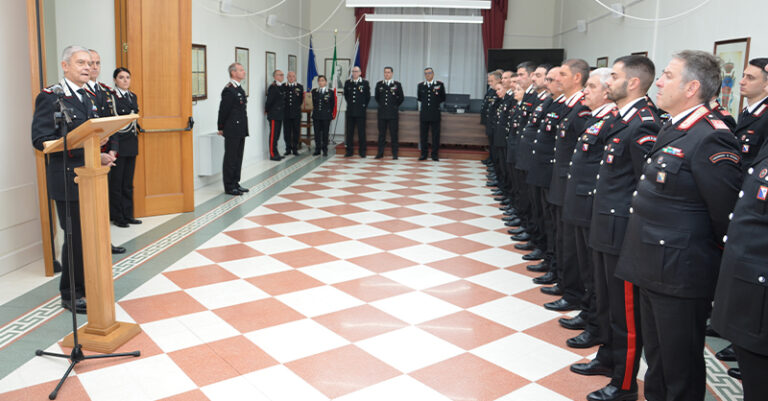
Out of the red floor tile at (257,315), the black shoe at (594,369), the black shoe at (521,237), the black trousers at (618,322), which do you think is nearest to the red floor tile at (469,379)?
the black shoe at (594,369)

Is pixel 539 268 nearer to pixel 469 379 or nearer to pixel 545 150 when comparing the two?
pixel 545 150

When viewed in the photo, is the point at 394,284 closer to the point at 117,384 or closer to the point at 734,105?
the point at 117,384

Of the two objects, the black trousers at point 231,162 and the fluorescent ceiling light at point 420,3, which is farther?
the fluorescent ceiling light at point 420,3

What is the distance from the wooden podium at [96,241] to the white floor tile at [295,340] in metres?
0.74

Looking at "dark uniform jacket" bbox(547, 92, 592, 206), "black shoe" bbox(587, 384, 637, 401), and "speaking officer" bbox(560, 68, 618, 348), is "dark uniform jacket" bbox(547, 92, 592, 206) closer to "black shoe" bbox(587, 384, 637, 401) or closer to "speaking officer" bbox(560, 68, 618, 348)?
"speaking officer" bbox(560, 68, 618, 348)

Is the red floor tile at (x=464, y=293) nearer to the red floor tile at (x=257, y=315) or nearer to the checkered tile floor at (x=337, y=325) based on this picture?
the checkered tile floor at (x=337, y=325)

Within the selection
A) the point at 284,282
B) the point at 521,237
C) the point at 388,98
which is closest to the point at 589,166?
the point at 284,282

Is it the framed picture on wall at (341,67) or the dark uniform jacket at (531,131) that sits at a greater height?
the framed picture on wall at (341,67)

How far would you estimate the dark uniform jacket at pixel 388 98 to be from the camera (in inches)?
441

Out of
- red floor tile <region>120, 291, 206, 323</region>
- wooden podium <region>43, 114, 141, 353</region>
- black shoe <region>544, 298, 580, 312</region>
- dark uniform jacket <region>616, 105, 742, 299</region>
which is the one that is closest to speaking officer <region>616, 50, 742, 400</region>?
dark uniform jacket <region>616, 105, 742, 299</region>

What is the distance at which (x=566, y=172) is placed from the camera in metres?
3.76

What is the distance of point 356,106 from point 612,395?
9186 mm

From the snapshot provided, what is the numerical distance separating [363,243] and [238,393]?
9.13 feet

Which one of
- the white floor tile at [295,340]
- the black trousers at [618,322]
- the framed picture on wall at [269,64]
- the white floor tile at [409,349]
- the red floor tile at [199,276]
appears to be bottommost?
the white floor tile at [409,349]
